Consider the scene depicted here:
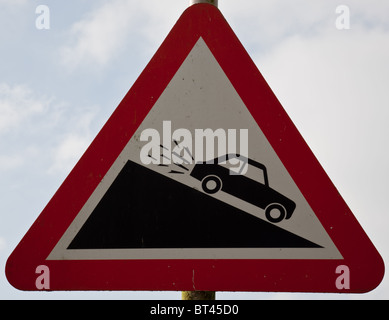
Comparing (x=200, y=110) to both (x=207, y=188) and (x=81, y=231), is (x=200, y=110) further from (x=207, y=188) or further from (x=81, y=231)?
(x=81, y=231)

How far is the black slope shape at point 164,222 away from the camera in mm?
1293

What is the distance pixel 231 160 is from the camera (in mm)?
1319

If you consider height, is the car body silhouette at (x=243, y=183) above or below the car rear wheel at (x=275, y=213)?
above

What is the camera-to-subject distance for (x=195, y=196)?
132 centimetres

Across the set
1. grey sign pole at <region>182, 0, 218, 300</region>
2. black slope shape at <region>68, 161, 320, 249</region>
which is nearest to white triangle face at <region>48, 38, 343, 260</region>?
black slope shape at <region>68, 161, 320, 249</region>

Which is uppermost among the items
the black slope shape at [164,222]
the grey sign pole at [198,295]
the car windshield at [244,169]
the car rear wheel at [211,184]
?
the car windshield at [244,169]

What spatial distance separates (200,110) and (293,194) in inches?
12.8

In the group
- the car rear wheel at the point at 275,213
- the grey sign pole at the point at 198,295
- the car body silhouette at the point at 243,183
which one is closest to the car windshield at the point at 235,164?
the car body silhouette at the point at 243,183

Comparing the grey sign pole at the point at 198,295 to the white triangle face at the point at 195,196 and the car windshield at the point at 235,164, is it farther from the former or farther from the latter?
the car windshield at the point at 235,164

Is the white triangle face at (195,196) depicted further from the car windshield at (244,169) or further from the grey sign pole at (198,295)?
the grey sign pole at (198,295)

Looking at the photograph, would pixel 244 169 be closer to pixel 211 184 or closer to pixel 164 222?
pixel 211 184

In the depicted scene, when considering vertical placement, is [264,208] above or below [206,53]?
below
